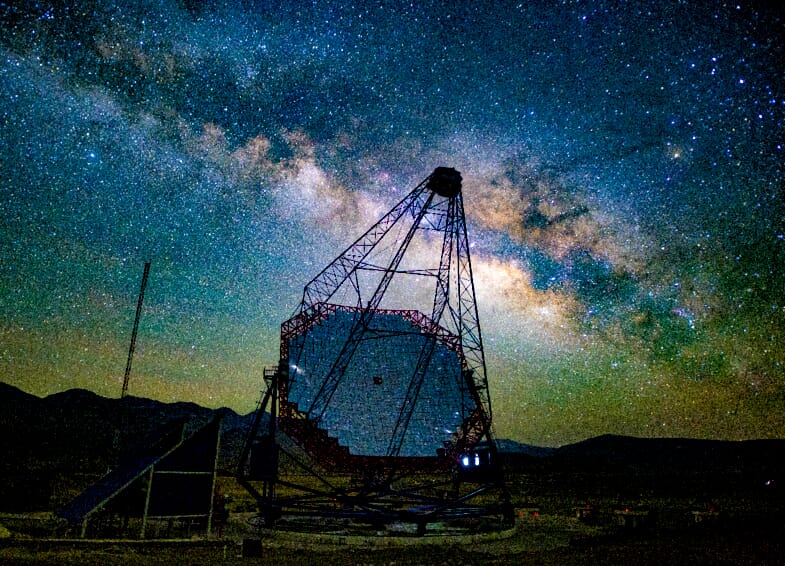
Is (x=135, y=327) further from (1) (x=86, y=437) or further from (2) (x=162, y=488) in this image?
(1) (x=86, y=437)

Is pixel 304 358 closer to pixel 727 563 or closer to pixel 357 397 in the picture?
pixel 357 397

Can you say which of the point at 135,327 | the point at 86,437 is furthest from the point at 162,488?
the point at 86,437

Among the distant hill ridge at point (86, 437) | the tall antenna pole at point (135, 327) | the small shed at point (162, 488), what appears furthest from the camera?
the distant hill ridge at point (86, 437)

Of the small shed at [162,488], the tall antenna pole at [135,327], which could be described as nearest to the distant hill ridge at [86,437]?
the tall antenna pole at [135,327]

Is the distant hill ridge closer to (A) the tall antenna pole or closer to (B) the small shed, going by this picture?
(A) the tall antenna pole

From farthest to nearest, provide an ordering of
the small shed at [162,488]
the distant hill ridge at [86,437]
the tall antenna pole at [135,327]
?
the distant hill ridge at [86,437]
the tall antenna pole at [135,327]
the small shed at [162,488]

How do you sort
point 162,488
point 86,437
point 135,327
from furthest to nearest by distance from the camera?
point 86,437 → point 135,327 → point 162,488


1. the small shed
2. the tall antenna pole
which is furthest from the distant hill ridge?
the small shed

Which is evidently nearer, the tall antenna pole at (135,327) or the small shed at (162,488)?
the small shed at (162,488)

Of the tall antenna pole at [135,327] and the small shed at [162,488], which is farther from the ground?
the tall antenna pole at [135,327]

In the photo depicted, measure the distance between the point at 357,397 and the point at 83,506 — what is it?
43.0 ft

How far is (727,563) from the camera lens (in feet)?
44.5

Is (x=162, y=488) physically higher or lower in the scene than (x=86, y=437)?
lower

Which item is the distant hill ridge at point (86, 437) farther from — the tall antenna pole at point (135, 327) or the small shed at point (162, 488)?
the small shed at point (162, 488)
